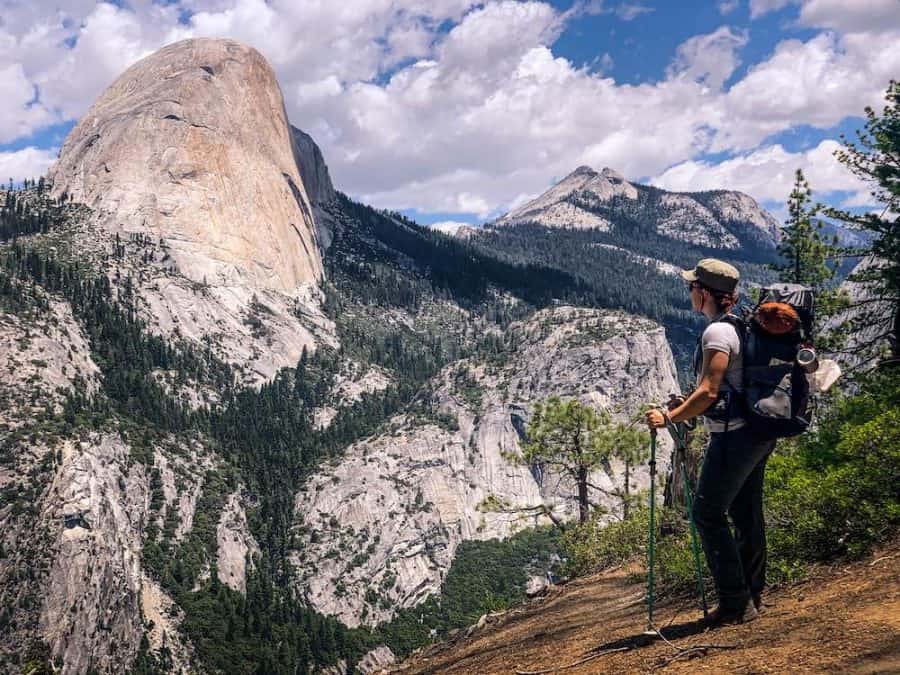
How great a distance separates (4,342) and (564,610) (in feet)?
418

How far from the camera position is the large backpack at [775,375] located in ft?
17.3

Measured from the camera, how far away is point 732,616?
593 cm

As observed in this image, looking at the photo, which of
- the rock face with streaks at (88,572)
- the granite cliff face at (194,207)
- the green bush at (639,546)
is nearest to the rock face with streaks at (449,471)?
the rock face with streaks at (88,572)

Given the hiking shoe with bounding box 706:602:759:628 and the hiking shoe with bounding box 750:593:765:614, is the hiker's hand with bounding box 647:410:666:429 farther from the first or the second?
the hiking shoe with bounding box 750:593:765:614

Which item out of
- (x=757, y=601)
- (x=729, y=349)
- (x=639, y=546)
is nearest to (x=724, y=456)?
(x=729, y=349)

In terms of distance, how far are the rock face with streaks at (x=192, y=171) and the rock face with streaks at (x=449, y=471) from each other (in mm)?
69168

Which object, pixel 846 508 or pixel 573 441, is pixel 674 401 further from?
pixel 573 441

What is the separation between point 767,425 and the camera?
208 inches

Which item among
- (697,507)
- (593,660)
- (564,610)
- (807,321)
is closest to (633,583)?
(564,610)

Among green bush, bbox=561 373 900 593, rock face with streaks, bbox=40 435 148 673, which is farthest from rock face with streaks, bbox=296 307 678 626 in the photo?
green bush, bbox=561 373 900 593

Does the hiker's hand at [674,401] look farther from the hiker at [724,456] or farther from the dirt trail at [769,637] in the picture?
the dirt trail at [769,637]

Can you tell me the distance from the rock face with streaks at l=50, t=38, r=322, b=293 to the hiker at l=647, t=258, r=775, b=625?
180 meters

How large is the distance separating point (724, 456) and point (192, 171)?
193 m

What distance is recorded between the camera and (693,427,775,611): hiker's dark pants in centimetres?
549
